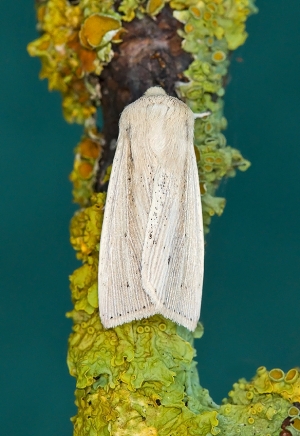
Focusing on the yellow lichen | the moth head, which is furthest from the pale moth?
the yellow lichen

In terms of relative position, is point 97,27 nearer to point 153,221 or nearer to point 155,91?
point 155,91

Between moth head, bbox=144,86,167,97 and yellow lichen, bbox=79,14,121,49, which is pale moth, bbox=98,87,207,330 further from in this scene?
yellow lichen, bbox=79,14,121,49

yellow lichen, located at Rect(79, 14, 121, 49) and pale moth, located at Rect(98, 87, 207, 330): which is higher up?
yellow lichen, located at Rect(79, 14, 121, 49)

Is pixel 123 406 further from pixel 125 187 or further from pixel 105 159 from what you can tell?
pixel 105 159

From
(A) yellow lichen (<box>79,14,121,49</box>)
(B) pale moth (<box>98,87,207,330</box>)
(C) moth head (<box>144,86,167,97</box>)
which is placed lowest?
(B) pale moth (<box>98,87,207,330</box>)

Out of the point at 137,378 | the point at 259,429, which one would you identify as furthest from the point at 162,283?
the point at 259,429

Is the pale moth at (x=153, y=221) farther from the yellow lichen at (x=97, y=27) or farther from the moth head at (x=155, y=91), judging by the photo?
the yellow lichen at (x=97, y=27)

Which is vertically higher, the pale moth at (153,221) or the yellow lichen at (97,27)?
the yellow lichen at (97,27)

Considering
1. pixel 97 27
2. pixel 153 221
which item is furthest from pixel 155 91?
pixel 153 221

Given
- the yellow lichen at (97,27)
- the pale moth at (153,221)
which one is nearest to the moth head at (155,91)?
the pale moth at (153,221)

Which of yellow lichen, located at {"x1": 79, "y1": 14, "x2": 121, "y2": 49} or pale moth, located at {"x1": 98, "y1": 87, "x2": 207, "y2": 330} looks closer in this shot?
pale moth, located at {"x1": 98, "y1": 87, "x2": 207, "y2": 330}
